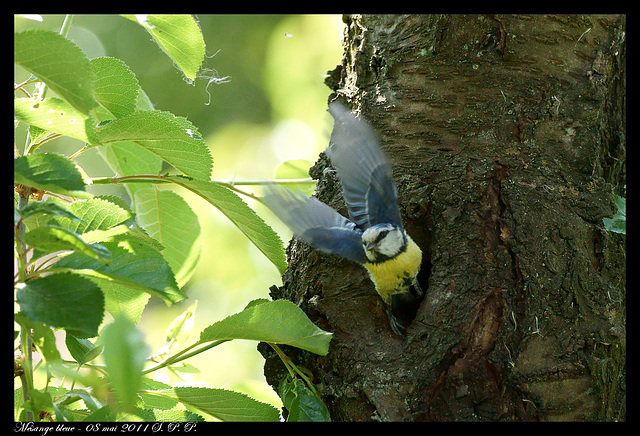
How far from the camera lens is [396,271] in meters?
1.43

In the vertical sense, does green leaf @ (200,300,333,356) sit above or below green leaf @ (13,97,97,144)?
below

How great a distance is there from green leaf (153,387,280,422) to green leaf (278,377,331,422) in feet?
0.24

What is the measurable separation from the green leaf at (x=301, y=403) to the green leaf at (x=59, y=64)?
2.32 feet

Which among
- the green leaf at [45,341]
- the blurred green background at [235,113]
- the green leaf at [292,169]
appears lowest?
the blurred green background at [235,113]

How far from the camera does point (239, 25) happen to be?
4570mm

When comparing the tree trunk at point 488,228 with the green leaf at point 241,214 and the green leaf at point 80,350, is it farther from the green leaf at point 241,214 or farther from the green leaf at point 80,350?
the green leaf at point 80,350

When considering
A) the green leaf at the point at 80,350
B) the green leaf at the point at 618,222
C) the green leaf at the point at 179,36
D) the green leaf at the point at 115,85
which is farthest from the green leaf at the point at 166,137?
the green leaf at the point at 618,222

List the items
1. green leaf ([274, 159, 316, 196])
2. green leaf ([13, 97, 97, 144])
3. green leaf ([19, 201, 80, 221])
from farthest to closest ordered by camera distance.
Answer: green leaf ([274, 159, 316, 196]), green leaf ([13, 97, 97, 144]), green leaf ([19, 201, 80, 221])

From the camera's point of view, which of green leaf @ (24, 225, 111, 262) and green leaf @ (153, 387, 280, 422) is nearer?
green leaf @ (24, 225, 111, 262)

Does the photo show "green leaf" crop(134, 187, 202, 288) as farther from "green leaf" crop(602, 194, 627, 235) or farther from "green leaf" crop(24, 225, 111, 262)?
"green leaf" crop(602, 194, 627, 235)

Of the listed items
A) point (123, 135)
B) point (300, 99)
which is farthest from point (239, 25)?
point (123, 135)

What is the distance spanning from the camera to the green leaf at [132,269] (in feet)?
2.92

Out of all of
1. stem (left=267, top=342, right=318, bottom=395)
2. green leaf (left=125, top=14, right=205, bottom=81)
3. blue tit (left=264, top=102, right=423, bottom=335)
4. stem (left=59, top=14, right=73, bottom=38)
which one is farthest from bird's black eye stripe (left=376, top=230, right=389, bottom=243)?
stem (left=59, top=14, right=73, bottom=38)

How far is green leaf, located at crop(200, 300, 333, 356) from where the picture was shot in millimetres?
1069
